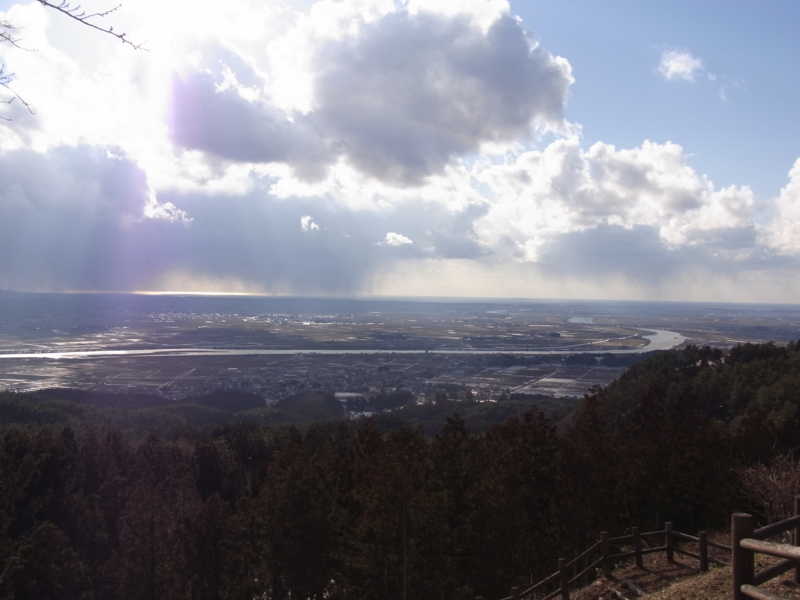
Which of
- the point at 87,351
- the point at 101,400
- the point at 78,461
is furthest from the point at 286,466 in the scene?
the point at 87,351

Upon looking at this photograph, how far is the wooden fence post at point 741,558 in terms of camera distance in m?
4.02

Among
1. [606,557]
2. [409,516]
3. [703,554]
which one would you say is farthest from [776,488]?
[409,516]

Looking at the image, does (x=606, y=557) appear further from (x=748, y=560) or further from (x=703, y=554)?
(x=748, y=560)

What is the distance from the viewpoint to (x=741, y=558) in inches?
160

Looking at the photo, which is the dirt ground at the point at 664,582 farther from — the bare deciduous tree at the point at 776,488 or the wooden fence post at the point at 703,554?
the bare deciduous tree at the point at 776,488

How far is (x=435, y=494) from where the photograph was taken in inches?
559

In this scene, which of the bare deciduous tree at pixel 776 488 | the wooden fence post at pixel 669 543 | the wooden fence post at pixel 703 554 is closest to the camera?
the wooden fence post at pixel 703 554

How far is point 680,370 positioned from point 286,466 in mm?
44162

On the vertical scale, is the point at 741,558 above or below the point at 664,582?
above

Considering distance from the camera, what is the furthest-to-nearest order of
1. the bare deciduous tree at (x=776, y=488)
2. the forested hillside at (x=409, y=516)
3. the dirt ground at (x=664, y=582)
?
the forested hillside at (x=409, y=516) → the bare deciduous tree at (x=776, y=488) → the dirt ground at (x=664, y=582)

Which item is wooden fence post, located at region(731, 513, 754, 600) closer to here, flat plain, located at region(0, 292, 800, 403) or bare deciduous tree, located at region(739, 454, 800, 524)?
bare deciduous tree, located at region(739, 454, 800, 524)

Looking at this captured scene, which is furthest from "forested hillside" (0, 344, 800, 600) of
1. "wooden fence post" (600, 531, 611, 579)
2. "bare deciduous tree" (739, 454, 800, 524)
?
"wooden fence post" (600, 531, 611, 579)

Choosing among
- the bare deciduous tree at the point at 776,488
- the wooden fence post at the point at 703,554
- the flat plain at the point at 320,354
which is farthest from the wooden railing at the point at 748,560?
the flat plain at the point at 320,354

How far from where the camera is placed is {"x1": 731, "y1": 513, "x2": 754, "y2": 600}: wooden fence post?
4.02 metres
